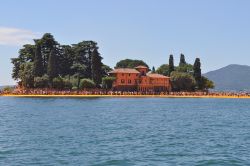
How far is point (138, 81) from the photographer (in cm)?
14275

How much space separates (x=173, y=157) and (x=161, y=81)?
11860 centimetres

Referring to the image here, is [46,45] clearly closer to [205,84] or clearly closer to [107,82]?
[107,82]

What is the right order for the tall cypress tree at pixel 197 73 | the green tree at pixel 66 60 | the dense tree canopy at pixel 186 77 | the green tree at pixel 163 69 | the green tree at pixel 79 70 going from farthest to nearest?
the green tree at pixel 163 69, the tall cypress tree at pixel 197 73, the dense tree canopy at pixel 186 77, the green tree at pixel 66 60, the green tree at pixel 79 70

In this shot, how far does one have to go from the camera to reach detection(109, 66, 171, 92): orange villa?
458 feet

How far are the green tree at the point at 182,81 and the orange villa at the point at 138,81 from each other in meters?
2.38

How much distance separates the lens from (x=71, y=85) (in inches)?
4998

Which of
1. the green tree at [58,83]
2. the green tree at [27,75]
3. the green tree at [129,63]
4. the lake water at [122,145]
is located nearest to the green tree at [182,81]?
the green tree at [129,63]

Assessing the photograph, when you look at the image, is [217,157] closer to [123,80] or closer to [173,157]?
[173,157]

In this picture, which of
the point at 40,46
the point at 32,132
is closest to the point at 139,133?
the point at 32,132

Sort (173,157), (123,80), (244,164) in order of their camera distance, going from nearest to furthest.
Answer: (244,164) → (173,157) → (123,80)

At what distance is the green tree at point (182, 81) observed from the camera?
140m

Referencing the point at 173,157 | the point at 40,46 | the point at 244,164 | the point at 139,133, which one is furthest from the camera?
the point at 40,46

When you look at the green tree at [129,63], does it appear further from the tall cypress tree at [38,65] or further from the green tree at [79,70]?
the tall cypress tree at [38,65]

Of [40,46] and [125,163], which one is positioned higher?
[40,46]
